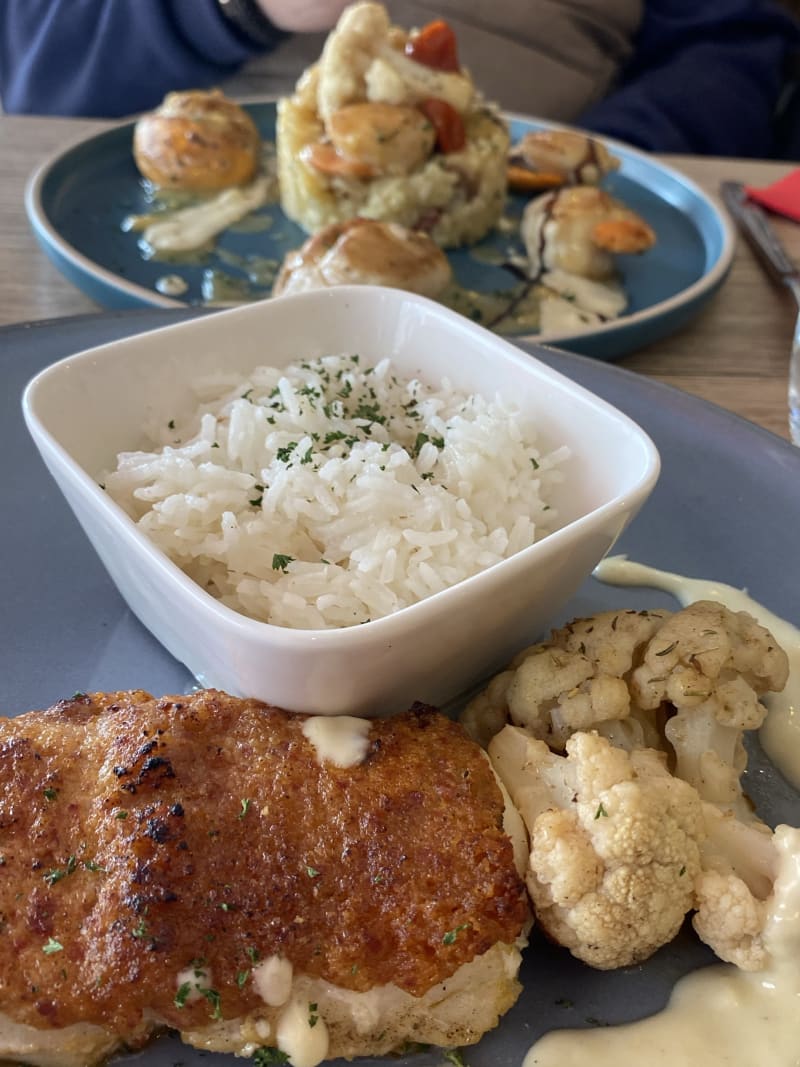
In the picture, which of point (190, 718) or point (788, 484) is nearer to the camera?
point (190, 718)

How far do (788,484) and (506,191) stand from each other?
1831mm

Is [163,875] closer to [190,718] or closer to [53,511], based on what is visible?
[190,718]

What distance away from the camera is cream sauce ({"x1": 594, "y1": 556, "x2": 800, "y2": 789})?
1.38 meters

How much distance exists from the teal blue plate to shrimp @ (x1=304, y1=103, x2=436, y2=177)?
253 mm

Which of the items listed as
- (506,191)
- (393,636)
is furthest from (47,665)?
(506,191)

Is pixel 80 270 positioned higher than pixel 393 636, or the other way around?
pixel 393 636

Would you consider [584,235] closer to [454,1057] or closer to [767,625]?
[767,625]

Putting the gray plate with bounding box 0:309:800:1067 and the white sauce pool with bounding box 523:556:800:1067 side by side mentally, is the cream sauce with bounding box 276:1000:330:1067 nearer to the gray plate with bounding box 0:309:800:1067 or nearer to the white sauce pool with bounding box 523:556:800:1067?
the gray plate with bounding box 0:309:800:1067

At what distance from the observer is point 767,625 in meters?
1.55

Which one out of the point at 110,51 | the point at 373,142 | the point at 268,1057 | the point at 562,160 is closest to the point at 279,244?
the point at 373,142

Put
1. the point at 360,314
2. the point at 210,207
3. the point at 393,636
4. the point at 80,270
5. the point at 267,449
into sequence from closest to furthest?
the point at 393,636 < the point at 267,449 < the point at 360,314 < the point at 80,270 < the point at 210,207

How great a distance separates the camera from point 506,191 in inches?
127

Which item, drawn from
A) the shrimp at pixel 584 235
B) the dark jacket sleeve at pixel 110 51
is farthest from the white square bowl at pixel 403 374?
the dark jacket sleeve at pixel 110 51

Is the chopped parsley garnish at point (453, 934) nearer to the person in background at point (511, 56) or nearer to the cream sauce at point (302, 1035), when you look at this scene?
the cream sauce at point (302, 1035)
